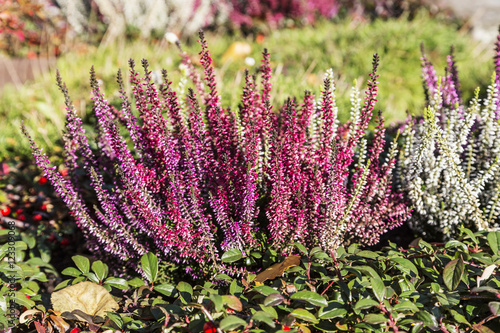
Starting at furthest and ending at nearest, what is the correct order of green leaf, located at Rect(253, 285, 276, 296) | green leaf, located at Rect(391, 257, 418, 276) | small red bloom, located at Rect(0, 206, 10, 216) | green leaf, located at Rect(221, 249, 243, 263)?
1. small red bloom, located at Rect(0, 206, 10, 216)
2. green leaf, located at Rect(221, 249, 243, 263)
3. green leaf, located at Rect(391, 257, 418, 276)
4. green leaf, located at Rect(253, 285, 276, 296)

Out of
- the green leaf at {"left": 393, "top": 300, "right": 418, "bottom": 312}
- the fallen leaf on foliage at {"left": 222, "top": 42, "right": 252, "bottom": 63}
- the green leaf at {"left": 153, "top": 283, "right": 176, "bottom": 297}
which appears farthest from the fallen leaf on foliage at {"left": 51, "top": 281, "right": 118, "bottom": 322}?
the fallen leaf on foliage at {"left": 222, "top": 42, "right": 252, "bottom": 63}

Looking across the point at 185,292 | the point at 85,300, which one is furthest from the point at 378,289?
the point at 85,300

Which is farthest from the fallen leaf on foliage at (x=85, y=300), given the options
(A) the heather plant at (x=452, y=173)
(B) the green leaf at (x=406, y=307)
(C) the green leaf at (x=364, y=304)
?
(A) the heather plant at (x=452, y=173)

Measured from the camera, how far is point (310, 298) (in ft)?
5.21

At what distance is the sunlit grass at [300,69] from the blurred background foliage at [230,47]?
0.06 feet

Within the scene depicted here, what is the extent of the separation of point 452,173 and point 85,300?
6.40ft

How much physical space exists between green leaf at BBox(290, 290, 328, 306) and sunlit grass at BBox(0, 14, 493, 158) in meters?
2.56

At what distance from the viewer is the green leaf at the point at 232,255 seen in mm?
1857

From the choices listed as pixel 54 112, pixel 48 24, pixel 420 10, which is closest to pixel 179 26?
pixel 48 24

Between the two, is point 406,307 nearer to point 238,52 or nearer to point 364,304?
point 364,304

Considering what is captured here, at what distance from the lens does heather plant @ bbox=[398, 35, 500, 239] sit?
2.16m

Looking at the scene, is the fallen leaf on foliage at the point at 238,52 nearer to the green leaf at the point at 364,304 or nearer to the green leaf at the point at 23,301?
the green leaf at the point at 23,301

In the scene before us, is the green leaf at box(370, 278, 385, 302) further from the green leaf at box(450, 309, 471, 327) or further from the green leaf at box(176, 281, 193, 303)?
the green leaf at box(176, 281, 193, 303)

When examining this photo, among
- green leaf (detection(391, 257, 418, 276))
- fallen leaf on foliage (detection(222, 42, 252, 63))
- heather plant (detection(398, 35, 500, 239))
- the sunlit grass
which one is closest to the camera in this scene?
green leaf (detection(391, 257, 418, 276))
